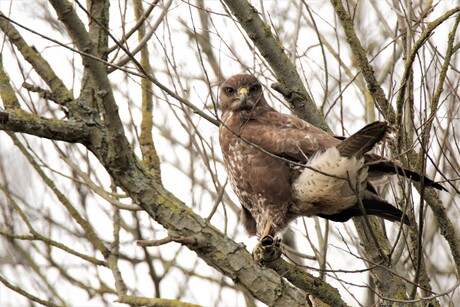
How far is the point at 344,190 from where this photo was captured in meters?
5.25

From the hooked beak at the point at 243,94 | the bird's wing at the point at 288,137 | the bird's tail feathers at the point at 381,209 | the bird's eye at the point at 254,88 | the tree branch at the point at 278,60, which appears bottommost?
the bird's tail feathers at the point at 381,209

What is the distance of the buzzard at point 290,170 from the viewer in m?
4.91

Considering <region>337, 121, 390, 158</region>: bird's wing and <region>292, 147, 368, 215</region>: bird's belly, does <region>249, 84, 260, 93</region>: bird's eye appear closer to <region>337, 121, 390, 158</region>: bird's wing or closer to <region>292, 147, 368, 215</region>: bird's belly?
<region>292, 147, 368, 215</region>: bird's belly

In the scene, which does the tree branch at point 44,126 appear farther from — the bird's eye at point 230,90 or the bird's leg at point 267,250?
the bird's eye at point 230,90

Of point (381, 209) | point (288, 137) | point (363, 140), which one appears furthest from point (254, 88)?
point (363, 140)

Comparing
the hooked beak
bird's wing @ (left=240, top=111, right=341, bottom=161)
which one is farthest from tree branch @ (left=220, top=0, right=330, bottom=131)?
the hooked beak

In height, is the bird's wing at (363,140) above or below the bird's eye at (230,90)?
below

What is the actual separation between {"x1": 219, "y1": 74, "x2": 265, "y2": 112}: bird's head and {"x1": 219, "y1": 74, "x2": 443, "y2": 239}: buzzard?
13 millimetres

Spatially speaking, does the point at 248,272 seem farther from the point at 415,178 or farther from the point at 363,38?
the point at 363,38

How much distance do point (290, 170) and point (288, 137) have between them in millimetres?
265

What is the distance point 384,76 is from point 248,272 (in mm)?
3653

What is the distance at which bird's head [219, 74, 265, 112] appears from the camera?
588 centimetres

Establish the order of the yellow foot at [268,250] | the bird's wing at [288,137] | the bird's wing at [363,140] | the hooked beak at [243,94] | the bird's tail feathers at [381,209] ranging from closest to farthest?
the bird's wing at [363,140], the yellow foot at [268,250], the bird's wing at [288,137], the bird's tail feathers at [381,209], the hooked beak at [243,94]

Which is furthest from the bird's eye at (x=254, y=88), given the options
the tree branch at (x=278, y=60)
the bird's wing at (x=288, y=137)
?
the tree branch at (x=278, y=60)
